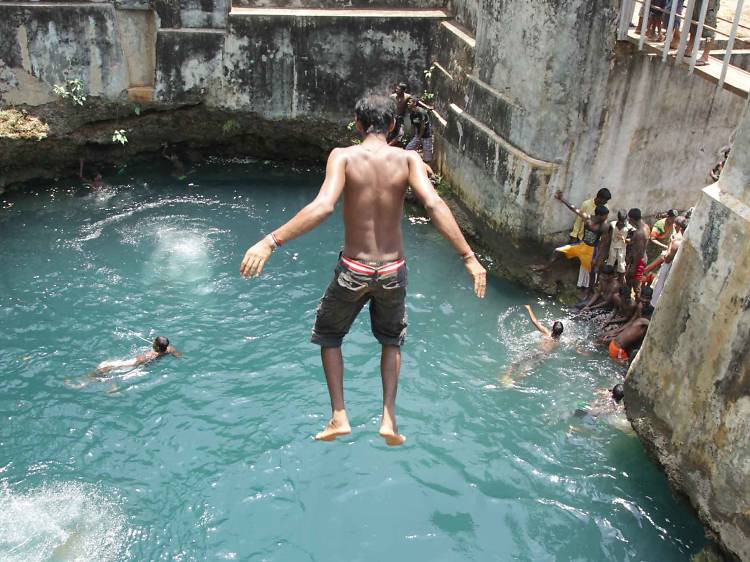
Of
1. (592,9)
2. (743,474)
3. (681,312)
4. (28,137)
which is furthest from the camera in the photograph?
(28,137)

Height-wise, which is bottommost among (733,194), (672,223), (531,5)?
(672,223)

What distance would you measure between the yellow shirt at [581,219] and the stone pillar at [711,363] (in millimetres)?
3562

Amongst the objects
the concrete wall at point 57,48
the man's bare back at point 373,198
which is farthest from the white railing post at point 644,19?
the concrete wall at point 57,48

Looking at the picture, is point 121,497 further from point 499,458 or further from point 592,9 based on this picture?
point 592,9

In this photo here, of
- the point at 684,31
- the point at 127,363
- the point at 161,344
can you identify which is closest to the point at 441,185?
the point at 684,31

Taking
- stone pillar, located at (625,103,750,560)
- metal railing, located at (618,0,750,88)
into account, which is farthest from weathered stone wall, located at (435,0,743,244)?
stone pillar, located at (625,103,750,560)

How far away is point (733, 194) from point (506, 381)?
4.36 metres

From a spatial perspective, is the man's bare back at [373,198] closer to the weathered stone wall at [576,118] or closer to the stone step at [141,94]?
the weathered stone wall at [576,118]

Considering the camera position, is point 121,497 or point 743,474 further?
point 121,497

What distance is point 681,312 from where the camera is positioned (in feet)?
26.3

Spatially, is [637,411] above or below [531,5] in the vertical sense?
below

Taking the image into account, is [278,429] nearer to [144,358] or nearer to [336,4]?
[144,358]

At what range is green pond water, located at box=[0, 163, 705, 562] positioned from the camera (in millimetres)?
8484

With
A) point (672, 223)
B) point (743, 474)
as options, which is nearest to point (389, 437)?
point (743, 474)
